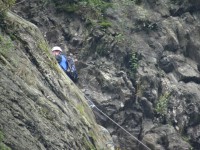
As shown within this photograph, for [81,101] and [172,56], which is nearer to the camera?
[81,101]

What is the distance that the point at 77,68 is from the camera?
54.6 ft

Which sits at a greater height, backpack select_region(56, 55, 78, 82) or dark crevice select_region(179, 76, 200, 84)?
backpack select_region(56, 55, 78, 82)

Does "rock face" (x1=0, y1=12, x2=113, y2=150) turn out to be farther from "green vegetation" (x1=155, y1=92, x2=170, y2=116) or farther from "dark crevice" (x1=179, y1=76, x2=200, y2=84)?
A: "dark crevice" (x1=179, y1=76, x2=200, y2=84)

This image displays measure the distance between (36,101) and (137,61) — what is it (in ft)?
27.1

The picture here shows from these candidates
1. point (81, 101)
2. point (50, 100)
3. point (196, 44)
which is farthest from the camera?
point (196, 44)

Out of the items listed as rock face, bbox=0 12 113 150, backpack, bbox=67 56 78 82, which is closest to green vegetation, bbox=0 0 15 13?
rock face, bbox=0 12 113 150

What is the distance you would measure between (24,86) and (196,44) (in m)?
11.6

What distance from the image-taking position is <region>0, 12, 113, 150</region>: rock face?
8406 mm

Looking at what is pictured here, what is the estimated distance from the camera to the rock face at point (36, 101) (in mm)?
8406

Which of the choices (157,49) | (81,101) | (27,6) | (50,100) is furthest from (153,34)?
(50,100)

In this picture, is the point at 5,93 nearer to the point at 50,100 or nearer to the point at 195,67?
the point at 50,100

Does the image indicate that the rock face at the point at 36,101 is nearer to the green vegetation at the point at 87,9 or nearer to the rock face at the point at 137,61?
the rock face at the point at 137,61

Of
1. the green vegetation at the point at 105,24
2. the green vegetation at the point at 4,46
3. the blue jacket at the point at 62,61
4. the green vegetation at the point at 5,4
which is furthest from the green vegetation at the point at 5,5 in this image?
the green vegetation at the point at 105,24

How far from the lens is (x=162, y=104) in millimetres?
16406
